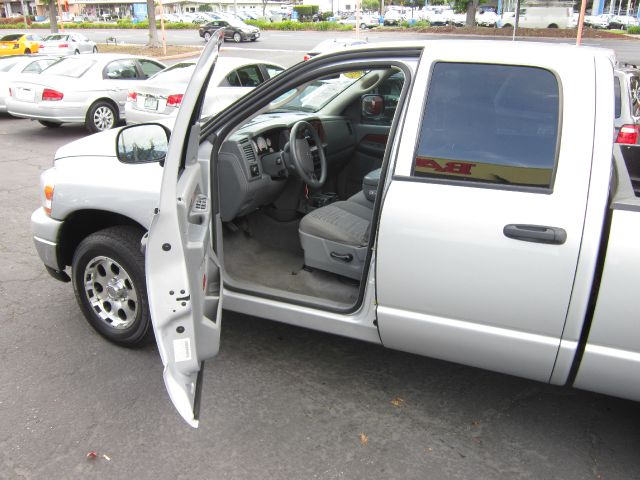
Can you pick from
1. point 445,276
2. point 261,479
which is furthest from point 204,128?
point 261,479

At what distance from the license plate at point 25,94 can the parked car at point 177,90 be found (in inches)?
92.2

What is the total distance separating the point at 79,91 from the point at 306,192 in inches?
335

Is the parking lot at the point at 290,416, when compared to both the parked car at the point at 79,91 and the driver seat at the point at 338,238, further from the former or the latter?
the parked car at the point at 79,91

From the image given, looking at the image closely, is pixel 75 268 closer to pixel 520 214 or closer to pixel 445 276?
pixel 445 276

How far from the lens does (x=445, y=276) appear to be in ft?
8.71

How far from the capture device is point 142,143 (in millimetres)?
3461

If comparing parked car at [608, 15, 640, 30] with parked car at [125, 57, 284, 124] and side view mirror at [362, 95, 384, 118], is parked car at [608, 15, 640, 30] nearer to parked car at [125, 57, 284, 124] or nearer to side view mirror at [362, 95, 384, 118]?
parked car at [125, 57, 284, 124]

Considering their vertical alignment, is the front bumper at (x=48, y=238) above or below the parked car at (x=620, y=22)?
below

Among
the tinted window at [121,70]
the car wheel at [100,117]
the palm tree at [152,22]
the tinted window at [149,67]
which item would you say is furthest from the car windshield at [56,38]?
the car wheel at [100,117]

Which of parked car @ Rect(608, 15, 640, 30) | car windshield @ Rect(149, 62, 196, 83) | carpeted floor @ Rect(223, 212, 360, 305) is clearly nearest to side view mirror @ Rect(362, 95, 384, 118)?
carpeted floor @ Rect(223, 212, 360, 305)

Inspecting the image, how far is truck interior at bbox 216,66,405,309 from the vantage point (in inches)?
137

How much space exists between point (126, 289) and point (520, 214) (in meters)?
2.31

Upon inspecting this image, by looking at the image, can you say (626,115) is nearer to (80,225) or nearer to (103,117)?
(80,225)

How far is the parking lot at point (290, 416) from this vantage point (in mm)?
2695
